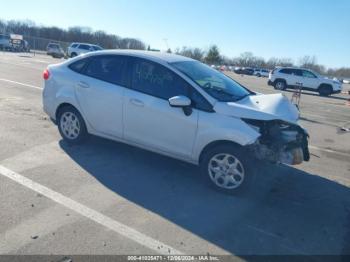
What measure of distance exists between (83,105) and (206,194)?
258 centimetres

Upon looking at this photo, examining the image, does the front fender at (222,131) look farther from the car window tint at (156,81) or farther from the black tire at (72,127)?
the black tire at (72,127)

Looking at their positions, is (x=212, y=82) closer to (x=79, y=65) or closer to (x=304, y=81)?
(x=79, y=65)

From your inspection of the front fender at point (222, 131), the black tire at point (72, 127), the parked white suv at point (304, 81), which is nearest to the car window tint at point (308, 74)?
the parked white suv at point (304, 81)

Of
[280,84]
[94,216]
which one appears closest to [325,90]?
[280,84]

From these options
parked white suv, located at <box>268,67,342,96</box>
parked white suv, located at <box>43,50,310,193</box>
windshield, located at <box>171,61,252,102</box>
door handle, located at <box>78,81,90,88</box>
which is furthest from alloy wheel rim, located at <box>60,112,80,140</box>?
parked white suv, located at <box>268,67,342,96</box>

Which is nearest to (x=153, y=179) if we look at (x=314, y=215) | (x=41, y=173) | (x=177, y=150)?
(x=177, y=150)

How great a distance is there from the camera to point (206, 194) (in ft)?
16.1

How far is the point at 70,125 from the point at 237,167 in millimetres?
3096

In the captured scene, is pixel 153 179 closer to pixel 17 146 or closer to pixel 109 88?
pixel 109 88

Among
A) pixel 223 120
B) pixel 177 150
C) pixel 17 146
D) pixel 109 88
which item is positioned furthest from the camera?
pixel 17 146

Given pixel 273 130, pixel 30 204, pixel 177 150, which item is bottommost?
pixel 30 204

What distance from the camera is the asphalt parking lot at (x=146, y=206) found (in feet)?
12.0

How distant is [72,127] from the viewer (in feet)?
20.9

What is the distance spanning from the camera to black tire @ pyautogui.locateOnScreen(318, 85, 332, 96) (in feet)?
87.7
